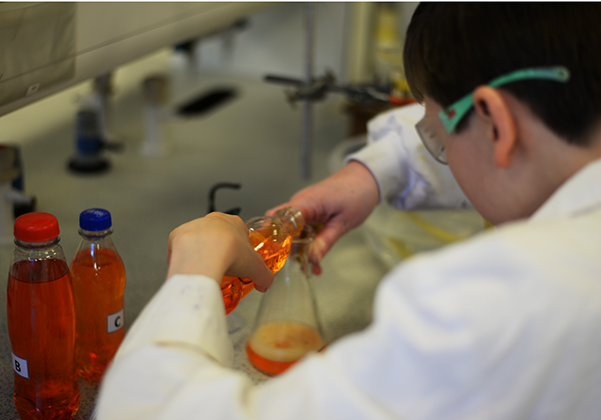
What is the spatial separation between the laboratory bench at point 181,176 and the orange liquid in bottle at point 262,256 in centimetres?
5

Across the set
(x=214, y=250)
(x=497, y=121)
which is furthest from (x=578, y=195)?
(x=214, y=250)

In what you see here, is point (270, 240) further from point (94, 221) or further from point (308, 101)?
point (308, 101)

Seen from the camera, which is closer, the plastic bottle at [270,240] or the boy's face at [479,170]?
the boy's face at [479,170]

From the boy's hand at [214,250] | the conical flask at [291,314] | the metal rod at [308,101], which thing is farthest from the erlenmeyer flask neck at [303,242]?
the metal rod at [308,101]

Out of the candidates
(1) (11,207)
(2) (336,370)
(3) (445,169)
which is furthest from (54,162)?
(2) (336,370)

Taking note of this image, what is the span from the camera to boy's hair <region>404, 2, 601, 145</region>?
440 mm

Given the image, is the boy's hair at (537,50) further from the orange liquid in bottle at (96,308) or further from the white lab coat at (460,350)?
the orange liquid in bottle at (96,308)

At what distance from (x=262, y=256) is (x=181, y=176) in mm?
529

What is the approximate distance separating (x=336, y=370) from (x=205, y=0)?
0.80 m

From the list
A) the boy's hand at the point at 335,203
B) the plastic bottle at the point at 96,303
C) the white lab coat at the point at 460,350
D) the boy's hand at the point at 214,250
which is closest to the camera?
the white lab coat at the point at 460,350

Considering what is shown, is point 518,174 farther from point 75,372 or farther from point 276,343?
point 75,372

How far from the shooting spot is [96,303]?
64 centimetres

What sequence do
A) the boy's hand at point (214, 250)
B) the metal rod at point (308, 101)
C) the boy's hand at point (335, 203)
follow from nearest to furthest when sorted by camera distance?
the boy's hand at point (214, 250) < the boy's hand at point (335, 203) < the metal rod at point (308, 101)

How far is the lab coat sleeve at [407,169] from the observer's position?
0.82 metres
